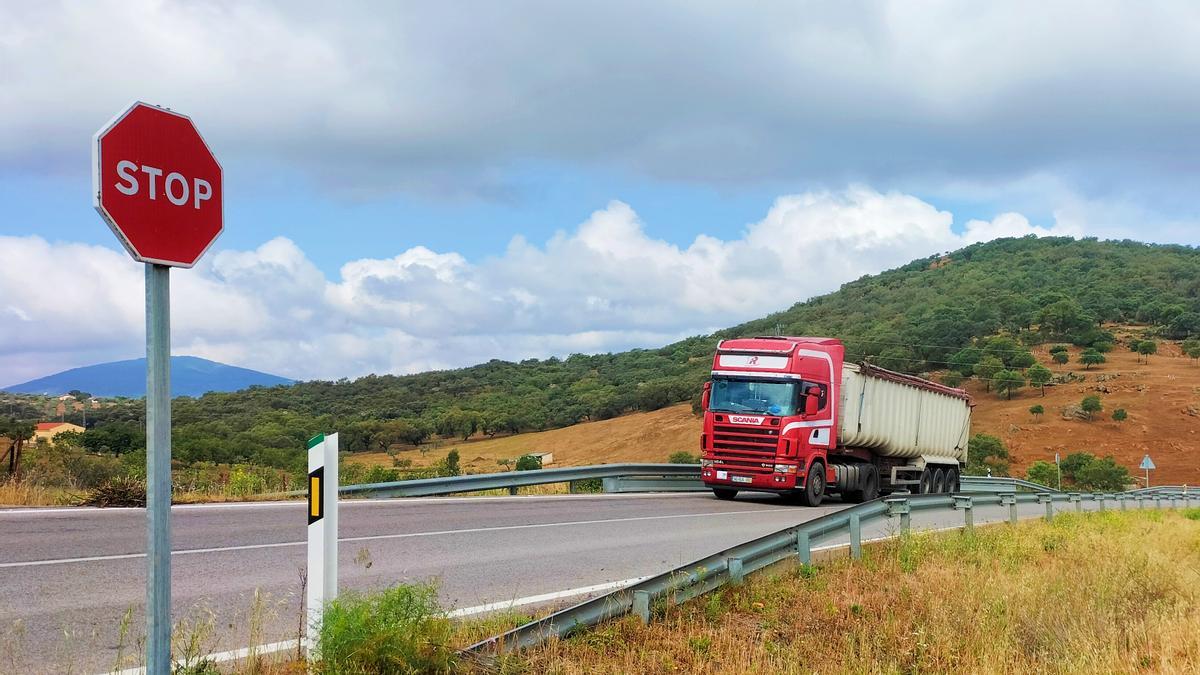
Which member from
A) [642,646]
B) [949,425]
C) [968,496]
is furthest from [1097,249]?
[642,646]

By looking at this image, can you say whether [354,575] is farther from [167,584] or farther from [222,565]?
[167,584]

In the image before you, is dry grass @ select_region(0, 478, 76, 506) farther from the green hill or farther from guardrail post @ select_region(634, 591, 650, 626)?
the green hill

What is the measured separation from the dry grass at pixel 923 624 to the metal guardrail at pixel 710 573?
0.36 ft

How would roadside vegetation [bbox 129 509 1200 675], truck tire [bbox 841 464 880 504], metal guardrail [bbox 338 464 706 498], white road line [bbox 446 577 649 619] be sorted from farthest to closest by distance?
1. truck tire [bbox 841 464 880 504]
2. metal guardrail [bbox 338 464 706 498]
3. white road line [bbox 446 577 649 619]
4. roadside vegetation [bbox 129 509 1200 675]

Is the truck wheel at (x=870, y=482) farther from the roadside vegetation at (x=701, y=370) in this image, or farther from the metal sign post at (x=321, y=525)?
the metal sign post at (x=321, y=525)

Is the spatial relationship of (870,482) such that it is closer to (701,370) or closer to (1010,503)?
(1010,503)

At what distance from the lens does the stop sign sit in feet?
12.2

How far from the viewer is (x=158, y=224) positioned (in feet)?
12.8

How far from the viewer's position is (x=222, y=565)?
9.35m

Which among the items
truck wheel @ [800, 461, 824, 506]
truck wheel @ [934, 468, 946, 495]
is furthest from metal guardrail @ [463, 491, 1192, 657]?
truck wheel @ [934, 468, 946, 495]

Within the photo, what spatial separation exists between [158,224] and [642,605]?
4198 mm

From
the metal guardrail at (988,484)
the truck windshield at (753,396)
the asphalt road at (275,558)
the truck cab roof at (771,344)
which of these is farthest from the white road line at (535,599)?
the metal guardrail at (988,484)

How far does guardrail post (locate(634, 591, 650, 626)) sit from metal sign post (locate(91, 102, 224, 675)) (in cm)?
339

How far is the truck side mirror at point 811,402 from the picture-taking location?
20328mm
